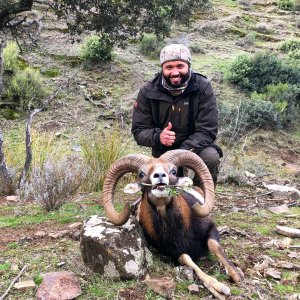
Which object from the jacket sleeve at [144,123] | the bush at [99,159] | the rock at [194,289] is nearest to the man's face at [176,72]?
the jacket sleeve at [144,123]

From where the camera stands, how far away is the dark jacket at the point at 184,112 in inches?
212

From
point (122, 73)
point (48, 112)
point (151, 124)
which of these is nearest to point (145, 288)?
point (151, 124)

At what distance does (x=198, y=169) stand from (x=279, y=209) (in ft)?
9.26

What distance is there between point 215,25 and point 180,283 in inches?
792

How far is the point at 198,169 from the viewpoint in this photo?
451 cm

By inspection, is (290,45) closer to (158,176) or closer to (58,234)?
(58,234)

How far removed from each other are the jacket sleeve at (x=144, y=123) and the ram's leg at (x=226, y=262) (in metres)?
1.49

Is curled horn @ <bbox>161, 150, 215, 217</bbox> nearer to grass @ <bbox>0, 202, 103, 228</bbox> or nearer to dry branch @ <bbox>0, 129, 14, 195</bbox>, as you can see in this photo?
grass @ <bbox>0, 202, 103, 228</bbox>

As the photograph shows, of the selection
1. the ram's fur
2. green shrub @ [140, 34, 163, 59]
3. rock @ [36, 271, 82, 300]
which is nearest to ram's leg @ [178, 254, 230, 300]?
the ram's fur

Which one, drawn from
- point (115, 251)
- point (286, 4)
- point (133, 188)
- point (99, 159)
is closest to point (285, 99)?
A: point (99, 159)

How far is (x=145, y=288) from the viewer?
3932 mm

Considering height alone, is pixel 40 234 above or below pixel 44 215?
above

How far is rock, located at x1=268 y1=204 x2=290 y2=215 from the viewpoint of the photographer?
22.2 ft

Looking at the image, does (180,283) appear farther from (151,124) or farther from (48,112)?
(48,112)
